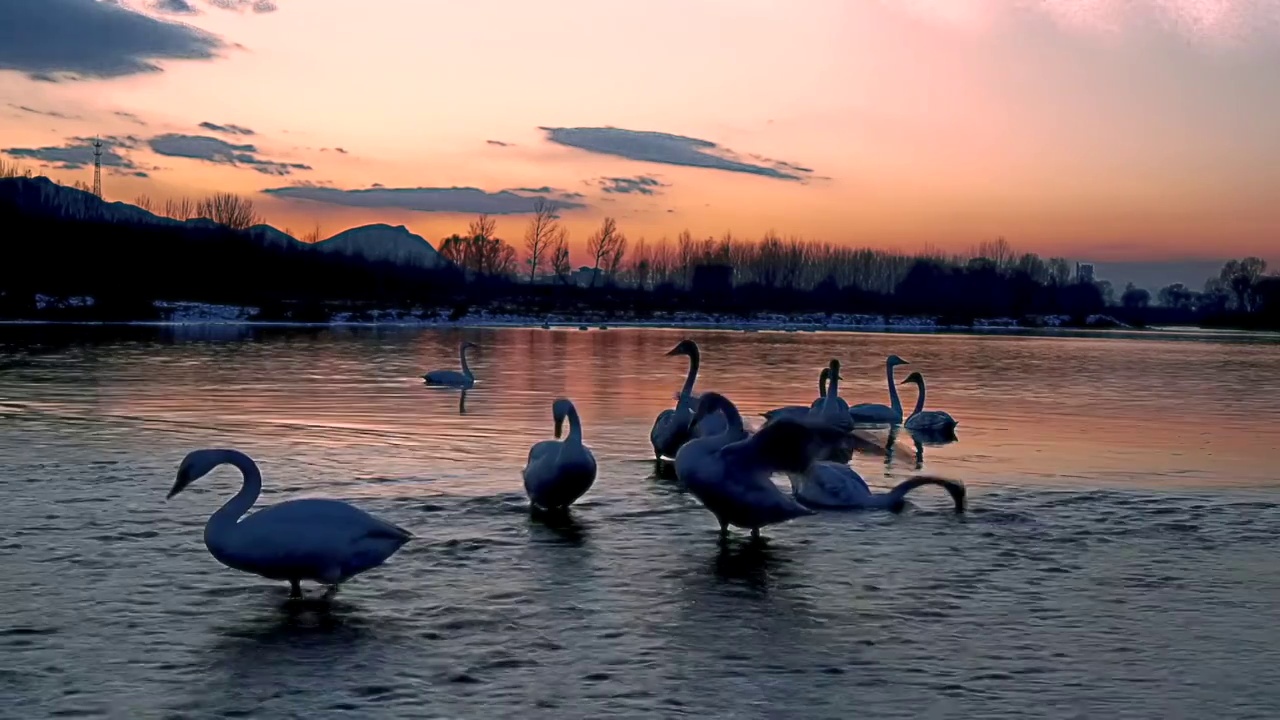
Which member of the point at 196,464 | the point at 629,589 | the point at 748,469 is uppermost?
the point at 196,464

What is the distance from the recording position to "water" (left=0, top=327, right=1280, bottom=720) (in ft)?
16.7

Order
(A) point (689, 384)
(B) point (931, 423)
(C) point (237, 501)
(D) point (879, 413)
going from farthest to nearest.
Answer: (D) point (879, 413)
(B) point (931, 423)
(A) point (689, 384)
(C) point (237, 501)

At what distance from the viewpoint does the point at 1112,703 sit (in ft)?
16.5

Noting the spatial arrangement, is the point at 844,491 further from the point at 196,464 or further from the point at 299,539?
the point at 196,464

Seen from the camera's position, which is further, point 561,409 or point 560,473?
point 561,409

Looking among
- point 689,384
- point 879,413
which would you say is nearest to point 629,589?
point 689,384

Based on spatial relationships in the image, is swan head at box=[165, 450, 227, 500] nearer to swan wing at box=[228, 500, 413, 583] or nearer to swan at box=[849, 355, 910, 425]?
swan wing at box=[228, 500, 413, 583]

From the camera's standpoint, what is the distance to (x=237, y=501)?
6395 millimetres

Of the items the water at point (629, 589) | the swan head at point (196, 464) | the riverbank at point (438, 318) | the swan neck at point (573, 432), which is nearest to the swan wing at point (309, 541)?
the water at point (629, 589)

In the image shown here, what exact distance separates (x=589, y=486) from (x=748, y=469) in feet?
4.90

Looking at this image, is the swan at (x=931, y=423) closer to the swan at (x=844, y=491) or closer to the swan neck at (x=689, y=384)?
the swan neck at (x=689, y=384)

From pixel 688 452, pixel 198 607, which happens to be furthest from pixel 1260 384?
pixel 198 607

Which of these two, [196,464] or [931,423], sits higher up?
[196,464]

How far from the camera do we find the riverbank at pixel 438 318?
176 ft
